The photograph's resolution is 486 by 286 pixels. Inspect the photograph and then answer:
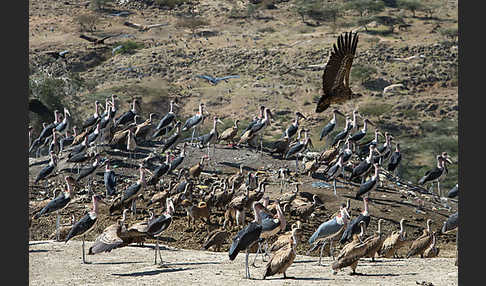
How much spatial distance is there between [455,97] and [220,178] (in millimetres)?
39747

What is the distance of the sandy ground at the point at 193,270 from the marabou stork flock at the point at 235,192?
366 mm

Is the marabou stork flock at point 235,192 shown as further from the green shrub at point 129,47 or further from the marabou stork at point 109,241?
the green shrub at point 129,47

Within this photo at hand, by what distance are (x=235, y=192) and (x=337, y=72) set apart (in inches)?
250

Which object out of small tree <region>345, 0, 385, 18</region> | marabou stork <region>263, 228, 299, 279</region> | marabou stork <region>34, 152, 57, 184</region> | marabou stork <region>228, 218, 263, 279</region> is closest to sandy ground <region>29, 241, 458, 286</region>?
marabou stork <region>263, 228, 299, 279</region>

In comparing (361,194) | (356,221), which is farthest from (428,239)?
(361,194)

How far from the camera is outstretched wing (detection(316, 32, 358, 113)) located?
19.0 m

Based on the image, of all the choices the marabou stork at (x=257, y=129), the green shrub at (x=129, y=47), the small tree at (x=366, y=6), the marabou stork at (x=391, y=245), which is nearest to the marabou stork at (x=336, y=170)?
the marabou stork at (x=391, y=245)

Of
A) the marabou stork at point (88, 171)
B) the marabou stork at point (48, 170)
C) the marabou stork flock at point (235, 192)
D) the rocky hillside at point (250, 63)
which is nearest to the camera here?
the marabou stork flock at point (235, 192)

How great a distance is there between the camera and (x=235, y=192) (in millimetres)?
24312

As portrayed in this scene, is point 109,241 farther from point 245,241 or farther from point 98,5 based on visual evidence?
point 98,5

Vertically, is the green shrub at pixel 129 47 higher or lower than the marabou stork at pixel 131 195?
lower

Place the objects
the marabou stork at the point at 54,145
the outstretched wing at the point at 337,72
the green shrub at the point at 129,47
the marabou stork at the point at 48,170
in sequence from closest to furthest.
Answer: the outstretched wing at the point at 337,72 → the marabou stork at the point at 48,170 → the marabou stork at the point at 54,145 → the green shrub at the point at 129,47

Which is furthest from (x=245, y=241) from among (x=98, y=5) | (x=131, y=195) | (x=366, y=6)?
(x=98, y=5)

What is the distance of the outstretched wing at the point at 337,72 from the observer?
19.0 m
